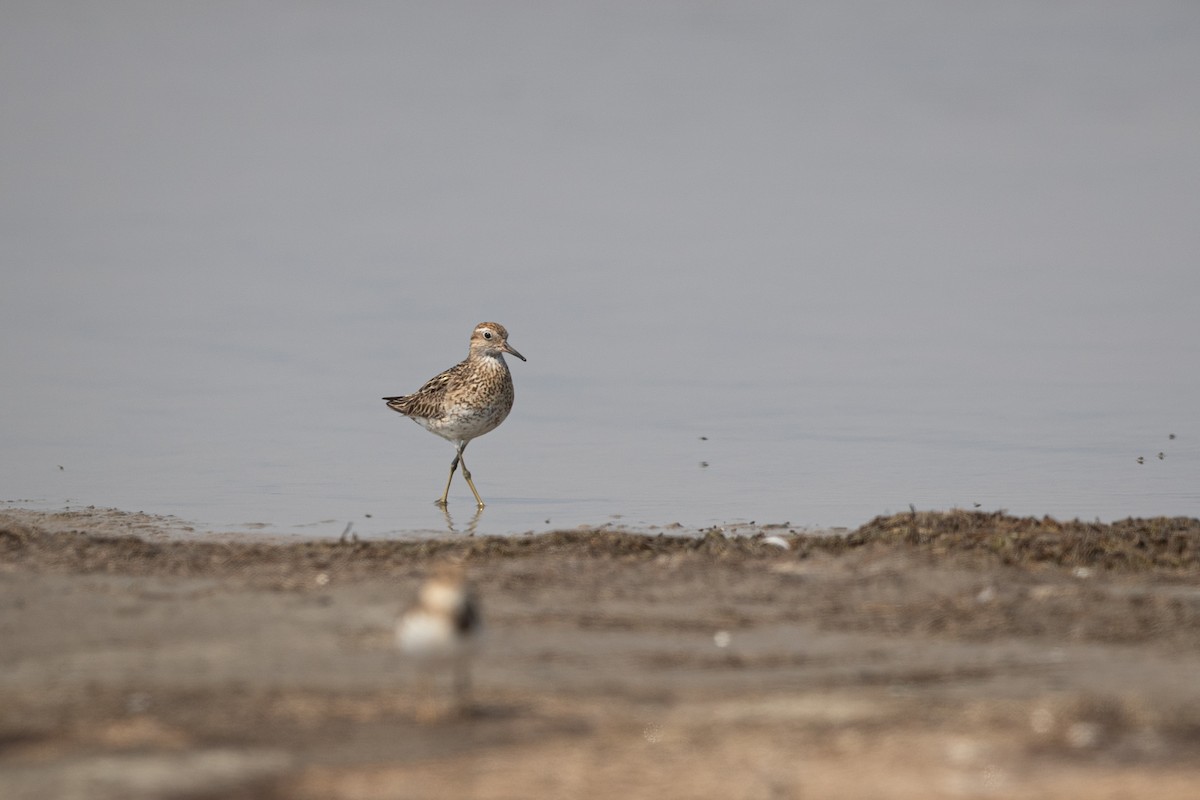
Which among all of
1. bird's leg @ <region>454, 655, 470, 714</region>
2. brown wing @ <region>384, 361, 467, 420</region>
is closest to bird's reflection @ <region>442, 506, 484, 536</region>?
brown wing @ <region>384, 361, 467, 420</region>

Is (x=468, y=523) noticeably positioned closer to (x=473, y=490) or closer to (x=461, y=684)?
(x=473, y=490)

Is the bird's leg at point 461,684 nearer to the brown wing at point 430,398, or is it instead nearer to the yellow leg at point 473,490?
the yellow leg at point 473,490

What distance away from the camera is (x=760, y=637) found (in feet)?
26.6

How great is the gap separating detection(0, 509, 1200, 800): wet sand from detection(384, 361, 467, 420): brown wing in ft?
21.4

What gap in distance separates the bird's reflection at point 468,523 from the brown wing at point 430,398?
7.24ft

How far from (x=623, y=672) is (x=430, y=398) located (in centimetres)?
1079

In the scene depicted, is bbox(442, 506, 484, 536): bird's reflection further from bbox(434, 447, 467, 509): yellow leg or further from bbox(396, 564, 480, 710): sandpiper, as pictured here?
bbox(396, 564, 480, 710): sandpiper

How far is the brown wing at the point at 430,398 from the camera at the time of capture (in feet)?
57.4

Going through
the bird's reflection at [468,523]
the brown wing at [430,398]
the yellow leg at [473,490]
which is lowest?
the bird's reflection at [468,523]

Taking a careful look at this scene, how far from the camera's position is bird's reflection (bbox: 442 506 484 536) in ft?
44.1

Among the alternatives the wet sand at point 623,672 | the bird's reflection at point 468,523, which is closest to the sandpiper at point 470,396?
the bird's reflection at point 468,523

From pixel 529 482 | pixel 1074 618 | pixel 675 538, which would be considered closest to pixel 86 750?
pixel 1074 618

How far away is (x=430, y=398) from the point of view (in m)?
17.7

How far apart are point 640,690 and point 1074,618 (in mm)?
2921
